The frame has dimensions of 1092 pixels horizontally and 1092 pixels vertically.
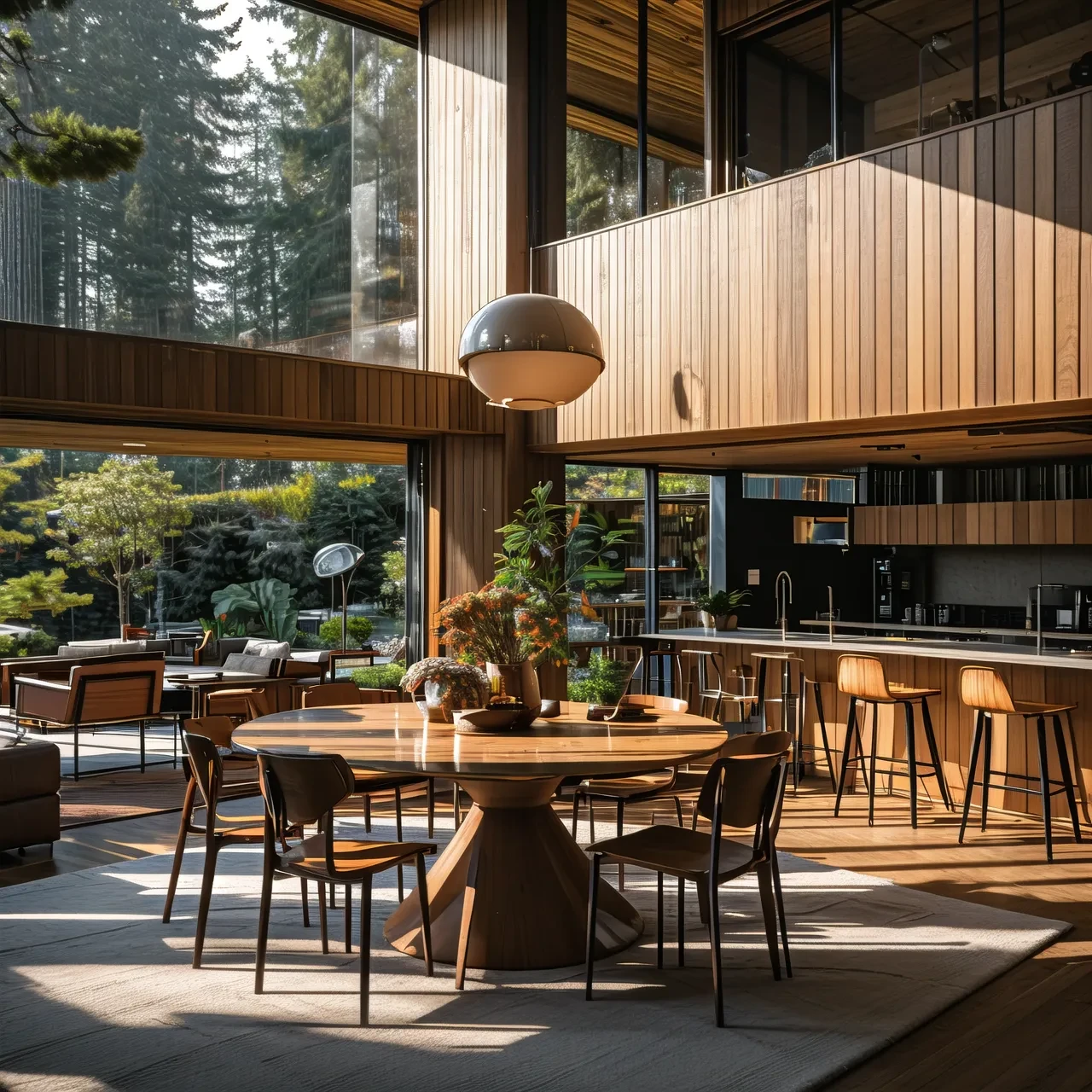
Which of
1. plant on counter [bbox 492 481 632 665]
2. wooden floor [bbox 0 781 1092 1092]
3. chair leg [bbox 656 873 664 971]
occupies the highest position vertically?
plant on counter [bbox 492 481 632 665]

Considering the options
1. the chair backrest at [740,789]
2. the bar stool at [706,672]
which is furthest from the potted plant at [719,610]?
the chair backrest at [740,789]

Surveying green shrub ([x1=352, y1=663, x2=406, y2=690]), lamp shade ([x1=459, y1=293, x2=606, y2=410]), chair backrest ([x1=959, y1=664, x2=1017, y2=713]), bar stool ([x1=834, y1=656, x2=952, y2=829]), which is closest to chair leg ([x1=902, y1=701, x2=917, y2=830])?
bar stool ([x1=834, y1=656, x2=952, y2=829])

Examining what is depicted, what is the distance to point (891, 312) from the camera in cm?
620

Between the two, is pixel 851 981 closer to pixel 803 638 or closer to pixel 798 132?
pixel 803 638

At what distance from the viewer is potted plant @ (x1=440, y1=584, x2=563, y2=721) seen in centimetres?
482

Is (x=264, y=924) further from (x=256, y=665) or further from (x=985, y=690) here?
(x=256, y=665)

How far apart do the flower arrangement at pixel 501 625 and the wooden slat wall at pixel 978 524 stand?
6.63m

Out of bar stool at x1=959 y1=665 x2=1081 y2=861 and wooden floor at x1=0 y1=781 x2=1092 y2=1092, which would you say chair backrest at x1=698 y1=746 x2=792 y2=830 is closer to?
wooden floor at x1=0 y1=781 x2=1092 y2=1092

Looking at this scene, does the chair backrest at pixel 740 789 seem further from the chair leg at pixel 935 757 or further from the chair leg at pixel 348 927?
the chair leg at pixel 935 757

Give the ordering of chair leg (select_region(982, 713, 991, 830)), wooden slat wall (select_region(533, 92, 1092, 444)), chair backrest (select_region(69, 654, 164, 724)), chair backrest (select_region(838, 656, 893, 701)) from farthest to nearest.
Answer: chair backrest (select_region(69, 654, 164, 724)), chair backrest (select_region(838, 656, 893, 701)), chair leg (select_region(982, 713, 991, 830)), wooden slat wall (select_region(533, 92, 1092, 444))

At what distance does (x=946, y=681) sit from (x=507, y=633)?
150 inches

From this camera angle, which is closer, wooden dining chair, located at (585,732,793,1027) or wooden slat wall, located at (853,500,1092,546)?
wooden dining chair, located at (585,732,793,1027)

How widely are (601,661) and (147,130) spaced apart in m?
5.10

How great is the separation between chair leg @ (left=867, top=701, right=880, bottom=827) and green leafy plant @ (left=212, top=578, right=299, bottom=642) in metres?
8.87
